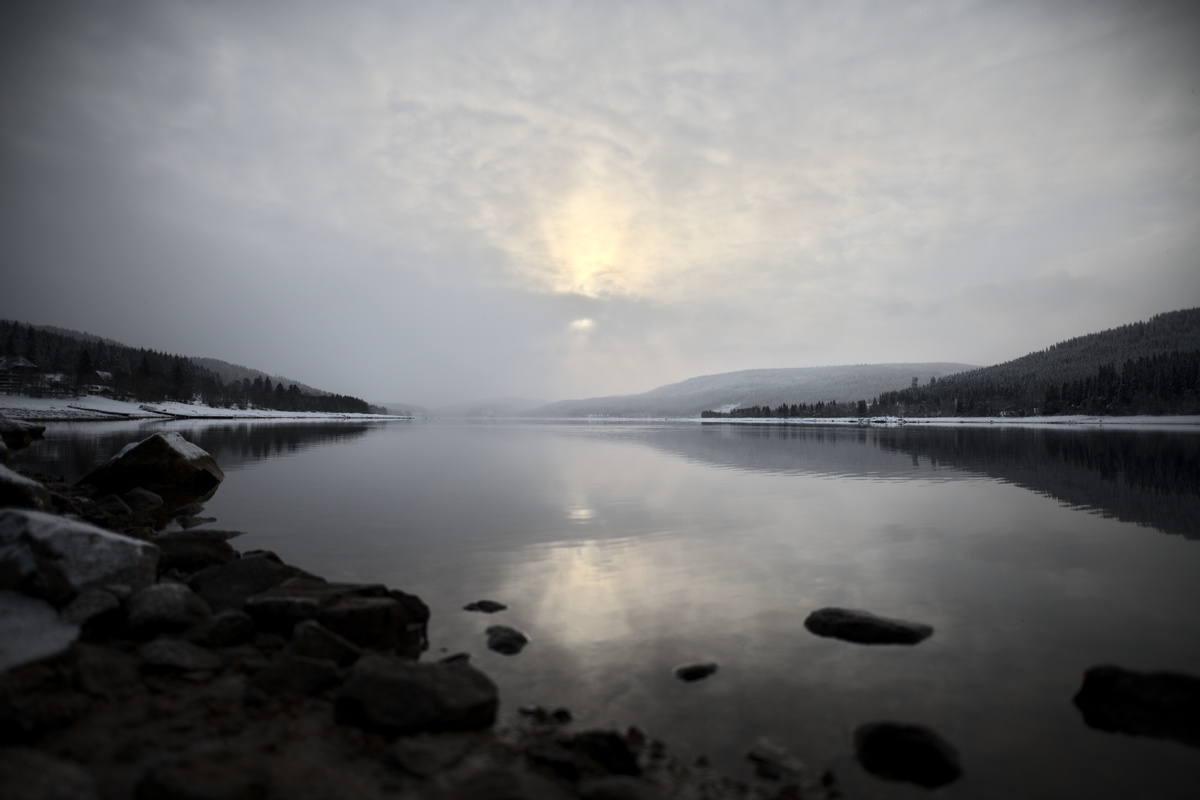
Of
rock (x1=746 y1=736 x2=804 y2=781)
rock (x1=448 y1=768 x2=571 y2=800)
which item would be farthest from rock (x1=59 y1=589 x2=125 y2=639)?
rock (x1=746 y1=736 x2=804 y2=781)

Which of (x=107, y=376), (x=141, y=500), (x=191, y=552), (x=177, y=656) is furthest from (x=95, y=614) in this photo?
(x=107, y=376)

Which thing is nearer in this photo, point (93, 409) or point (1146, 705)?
point (1146, 705)

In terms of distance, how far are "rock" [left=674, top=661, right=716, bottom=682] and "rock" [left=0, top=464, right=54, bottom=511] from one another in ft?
39.8

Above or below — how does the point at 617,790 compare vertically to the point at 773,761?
above

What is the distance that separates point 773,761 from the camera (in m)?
5.54

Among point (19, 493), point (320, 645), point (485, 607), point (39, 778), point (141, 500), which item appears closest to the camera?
point (39, 778)

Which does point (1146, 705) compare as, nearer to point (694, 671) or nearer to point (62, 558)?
point (694, 671)

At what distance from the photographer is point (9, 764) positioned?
402 centimetres

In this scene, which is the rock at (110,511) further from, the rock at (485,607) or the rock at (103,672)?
the rock at (485,607)

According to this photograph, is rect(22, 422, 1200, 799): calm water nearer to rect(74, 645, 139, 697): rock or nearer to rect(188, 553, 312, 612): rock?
rect(188, 553, 312, 612): rock

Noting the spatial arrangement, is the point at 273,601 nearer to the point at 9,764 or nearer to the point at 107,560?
the point at 107,560

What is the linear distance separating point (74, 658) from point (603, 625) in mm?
6485

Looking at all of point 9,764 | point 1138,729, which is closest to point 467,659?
point 9,764

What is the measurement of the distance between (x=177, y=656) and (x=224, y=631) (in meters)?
0.79
